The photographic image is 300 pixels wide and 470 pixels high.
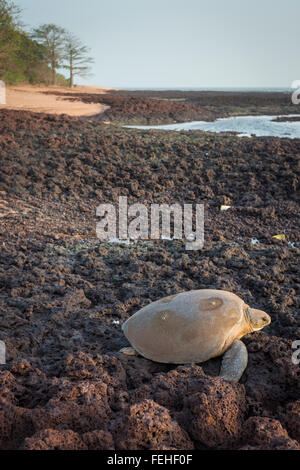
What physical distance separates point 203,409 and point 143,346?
83cm

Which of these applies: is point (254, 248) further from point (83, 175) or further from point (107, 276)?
point (83, 175)

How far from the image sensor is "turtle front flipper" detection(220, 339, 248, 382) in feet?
8.38

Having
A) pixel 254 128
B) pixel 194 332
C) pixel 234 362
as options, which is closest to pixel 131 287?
pixel 194 332

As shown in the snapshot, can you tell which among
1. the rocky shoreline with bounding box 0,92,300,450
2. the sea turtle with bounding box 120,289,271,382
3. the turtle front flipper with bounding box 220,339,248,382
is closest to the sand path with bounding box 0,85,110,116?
the rocky shoreline with bounding box 0,92,300,450

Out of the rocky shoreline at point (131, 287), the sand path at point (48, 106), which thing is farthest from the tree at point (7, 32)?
the rocky shoreline at point (131, 287)

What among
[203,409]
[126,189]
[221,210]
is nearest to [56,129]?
[126,189]

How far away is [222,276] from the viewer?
13.8ft

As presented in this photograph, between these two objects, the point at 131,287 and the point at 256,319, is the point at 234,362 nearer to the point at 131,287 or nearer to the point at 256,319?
the point at 256,319

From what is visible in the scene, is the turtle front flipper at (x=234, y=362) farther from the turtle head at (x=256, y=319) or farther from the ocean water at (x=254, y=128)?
the ocean water at (x=254, y=128)

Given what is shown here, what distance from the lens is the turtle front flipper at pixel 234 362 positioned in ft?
8.38

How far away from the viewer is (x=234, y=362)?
8.64 ft

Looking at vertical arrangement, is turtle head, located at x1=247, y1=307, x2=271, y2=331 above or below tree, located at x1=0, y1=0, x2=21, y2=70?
below

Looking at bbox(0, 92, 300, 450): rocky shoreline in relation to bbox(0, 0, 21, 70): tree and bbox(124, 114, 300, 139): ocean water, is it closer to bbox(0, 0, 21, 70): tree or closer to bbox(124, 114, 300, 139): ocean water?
bbox(124, 114, 300, 139): ocean water
